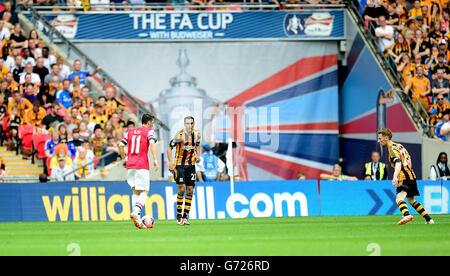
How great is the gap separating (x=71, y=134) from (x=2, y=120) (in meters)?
2.51

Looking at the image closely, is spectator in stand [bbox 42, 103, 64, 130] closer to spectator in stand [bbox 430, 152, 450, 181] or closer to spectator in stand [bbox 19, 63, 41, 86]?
spectator in stand [bbox 19, 63, 41, 86]

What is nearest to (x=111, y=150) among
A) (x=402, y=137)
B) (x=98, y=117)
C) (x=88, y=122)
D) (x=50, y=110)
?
(x=88, y=122)

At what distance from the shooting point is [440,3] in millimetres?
27047

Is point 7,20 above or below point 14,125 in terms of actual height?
above

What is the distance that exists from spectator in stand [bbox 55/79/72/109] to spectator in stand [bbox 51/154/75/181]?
10.3ft

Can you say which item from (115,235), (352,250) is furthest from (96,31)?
(352,250)

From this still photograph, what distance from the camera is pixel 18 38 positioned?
26.1 metres

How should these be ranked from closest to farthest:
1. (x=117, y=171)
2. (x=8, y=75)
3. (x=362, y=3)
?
(x=117, y=171) → (x=8, y=75) → (x=362, y=3)

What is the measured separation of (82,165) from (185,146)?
7637 millimetres

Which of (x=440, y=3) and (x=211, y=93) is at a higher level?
(x=440, y=3)

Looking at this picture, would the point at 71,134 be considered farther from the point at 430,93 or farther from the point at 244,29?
the point at 430,93

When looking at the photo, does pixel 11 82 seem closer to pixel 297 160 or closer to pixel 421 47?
pixel 297 160

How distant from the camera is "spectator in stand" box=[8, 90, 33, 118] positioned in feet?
78.3

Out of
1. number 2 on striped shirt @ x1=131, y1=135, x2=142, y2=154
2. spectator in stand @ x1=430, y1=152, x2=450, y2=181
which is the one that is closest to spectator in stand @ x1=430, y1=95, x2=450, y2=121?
spectator in stand @ x1=430, y1=152, x2=450, y2=181
